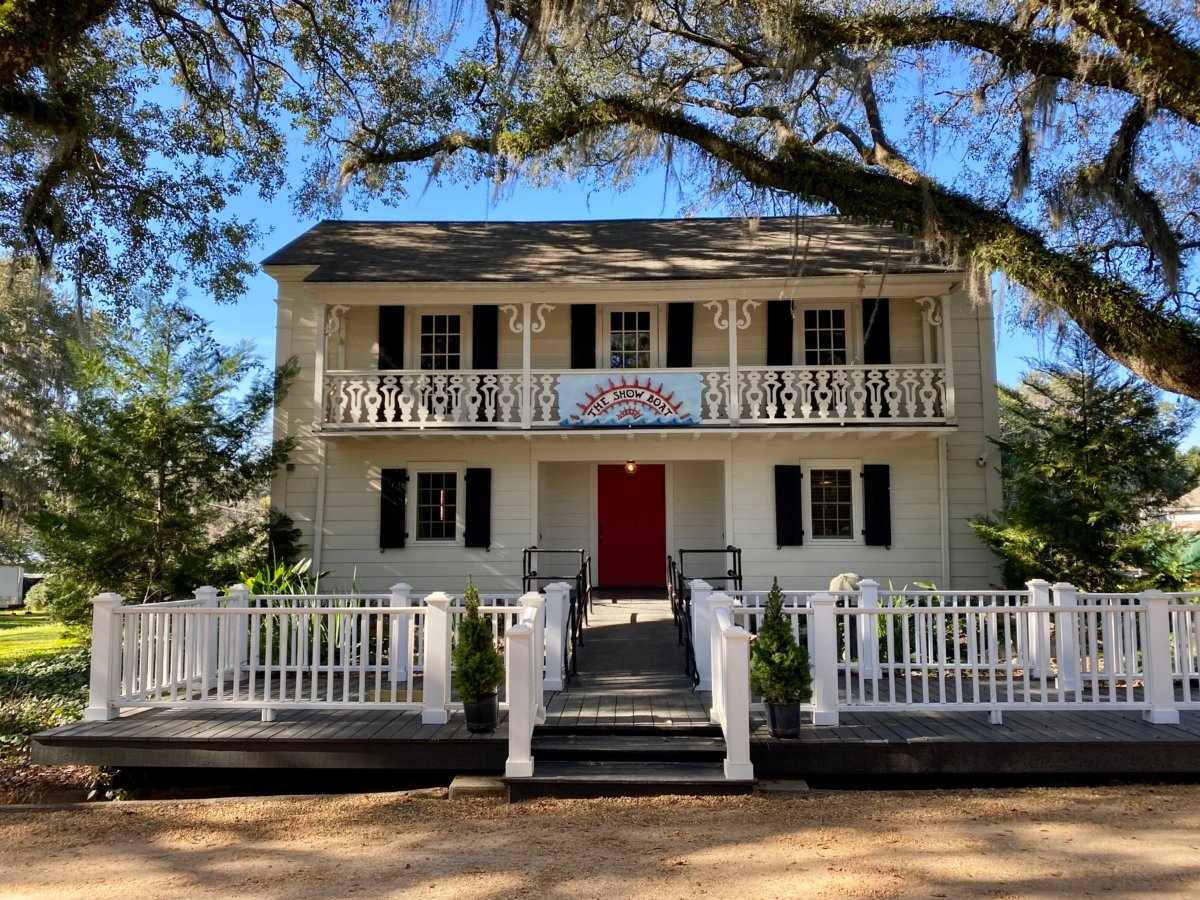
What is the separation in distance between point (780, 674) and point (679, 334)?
867 cm

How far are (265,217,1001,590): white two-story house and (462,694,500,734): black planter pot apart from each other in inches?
263

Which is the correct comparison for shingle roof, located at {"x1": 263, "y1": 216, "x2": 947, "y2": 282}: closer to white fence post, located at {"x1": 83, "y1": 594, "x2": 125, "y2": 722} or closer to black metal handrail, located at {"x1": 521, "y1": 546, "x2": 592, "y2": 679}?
black metal handrail, located at {"x1": 521, "y1": 546, "x2": 592, "y2": 679}

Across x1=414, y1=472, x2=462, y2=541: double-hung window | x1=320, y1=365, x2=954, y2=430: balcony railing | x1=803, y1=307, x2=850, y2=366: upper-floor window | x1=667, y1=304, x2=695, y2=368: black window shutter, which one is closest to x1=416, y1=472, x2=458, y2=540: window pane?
x1=414, y1=472, x2=462, y2=541: double-hung window

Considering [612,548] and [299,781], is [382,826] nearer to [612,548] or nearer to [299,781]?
[299,781]

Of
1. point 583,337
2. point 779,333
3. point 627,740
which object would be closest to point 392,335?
point 583,337

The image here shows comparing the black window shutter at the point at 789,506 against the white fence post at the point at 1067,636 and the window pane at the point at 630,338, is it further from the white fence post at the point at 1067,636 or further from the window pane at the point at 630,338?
the white fence post at the point at 1067,636

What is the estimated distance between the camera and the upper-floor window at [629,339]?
14.2 m

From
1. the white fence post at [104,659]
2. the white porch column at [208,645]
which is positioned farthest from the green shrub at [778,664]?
the white fence post at [104,659]

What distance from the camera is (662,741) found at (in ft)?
20.9

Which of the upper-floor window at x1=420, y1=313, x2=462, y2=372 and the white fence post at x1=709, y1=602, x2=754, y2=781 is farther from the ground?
the upper-floor window at x1=420, y1=313, x2=462, y2=372

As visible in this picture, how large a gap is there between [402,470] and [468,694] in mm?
8049

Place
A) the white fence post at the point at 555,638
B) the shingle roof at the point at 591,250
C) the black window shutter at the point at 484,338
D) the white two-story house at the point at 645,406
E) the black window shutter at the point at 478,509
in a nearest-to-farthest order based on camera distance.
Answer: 1. the white fence post at the point at 555,638
2. the white two-story house at the point at 645,406
3. the shingle roof at the point at 591,250
4. the black window shutter at the point at 478,509
5. the black window shutter at the point at 484,338

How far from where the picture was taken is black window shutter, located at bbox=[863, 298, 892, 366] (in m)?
13.6

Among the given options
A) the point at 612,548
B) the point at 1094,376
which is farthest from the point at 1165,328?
the point at 612,548
